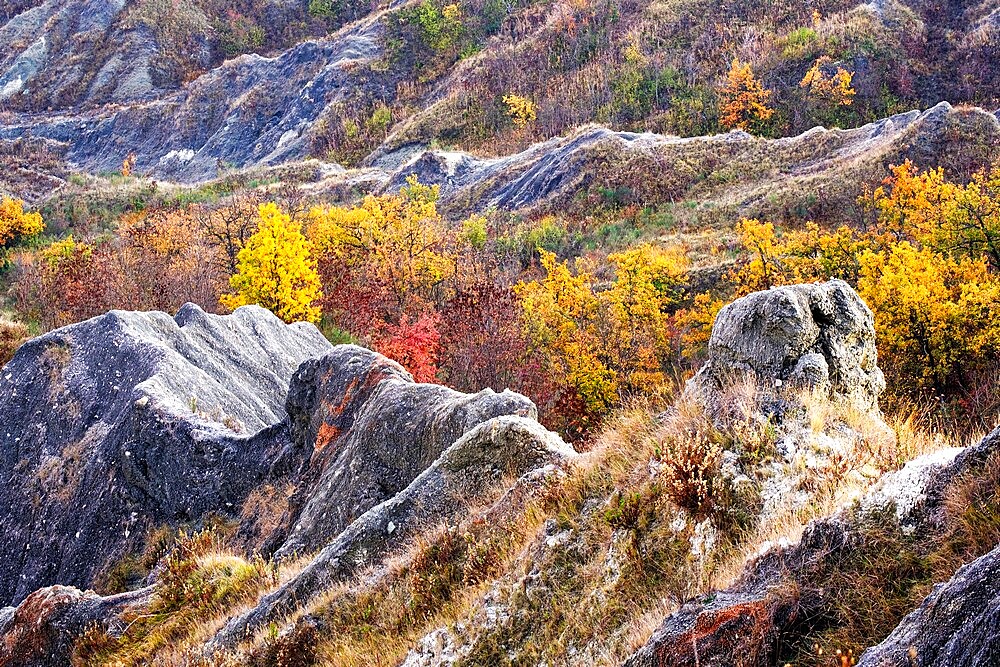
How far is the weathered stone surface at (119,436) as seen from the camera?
17156 mm

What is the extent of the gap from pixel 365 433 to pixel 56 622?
5.98 m

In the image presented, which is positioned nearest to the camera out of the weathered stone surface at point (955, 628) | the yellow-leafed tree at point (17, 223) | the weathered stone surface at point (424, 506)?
the weathered stone surface at point (955, 628)

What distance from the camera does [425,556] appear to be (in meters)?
8.72

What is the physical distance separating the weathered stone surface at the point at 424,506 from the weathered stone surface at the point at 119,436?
681 cm

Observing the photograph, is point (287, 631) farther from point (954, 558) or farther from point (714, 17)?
point (714, 17)

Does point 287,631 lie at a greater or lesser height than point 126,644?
greater

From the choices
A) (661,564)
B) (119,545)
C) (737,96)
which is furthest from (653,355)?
(737,96)

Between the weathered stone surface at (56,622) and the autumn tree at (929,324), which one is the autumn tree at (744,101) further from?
the weathered stone surface at (56,622)

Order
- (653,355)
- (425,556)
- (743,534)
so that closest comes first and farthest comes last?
(743,534), (425,556), (653,355)

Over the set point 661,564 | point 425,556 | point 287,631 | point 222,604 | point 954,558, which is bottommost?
point 222,604

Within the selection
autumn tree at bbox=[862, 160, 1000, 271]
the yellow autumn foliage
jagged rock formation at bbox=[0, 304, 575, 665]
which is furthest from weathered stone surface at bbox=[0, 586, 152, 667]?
autumn tree at bbox=[862, 160, 1000, 271]

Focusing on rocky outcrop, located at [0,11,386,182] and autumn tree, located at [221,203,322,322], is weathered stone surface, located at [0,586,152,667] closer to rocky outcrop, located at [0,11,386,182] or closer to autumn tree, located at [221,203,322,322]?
autumn tree, located at [221,203,322,322]

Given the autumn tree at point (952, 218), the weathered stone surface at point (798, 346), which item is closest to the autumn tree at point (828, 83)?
the autumn tree at point (952, 218)

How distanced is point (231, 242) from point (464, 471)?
35.4 metres
